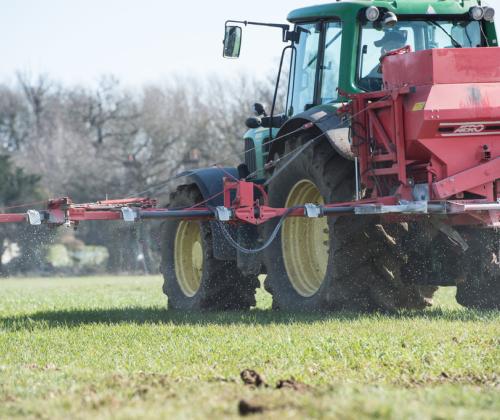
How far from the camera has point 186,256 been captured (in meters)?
12.8

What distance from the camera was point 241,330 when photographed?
29.3 feet

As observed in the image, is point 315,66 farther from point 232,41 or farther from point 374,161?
point 374,161

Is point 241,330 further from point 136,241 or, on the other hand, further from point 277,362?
point 136,241

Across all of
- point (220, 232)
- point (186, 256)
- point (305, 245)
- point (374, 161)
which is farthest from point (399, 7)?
point (186, 256)

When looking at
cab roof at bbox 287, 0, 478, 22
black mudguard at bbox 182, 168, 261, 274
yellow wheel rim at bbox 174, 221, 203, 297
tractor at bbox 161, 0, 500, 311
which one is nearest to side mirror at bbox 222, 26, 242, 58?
tractor at bbox 161, 0, 500, 311

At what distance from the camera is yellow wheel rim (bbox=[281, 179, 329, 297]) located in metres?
10.5

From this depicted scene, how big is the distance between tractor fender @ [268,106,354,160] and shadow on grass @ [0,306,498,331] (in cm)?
149

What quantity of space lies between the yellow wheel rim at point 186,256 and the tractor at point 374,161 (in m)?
0.78


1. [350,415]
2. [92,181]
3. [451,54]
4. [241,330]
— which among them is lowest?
[92,181]

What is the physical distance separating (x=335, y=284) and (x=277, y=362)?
2.64m

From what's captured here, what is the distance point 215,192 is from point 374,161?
2645 mm

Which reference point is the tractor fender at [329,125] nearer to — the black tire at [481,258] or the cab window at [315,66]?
the cab window at [315,66]

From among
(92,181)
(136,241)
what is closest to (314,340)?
(136,241)

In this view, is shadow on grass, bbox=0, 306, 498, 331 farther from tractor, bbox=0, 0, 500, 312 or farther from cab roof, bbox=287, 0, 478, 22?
cab roof, bbox=287, 0, 478, 22
